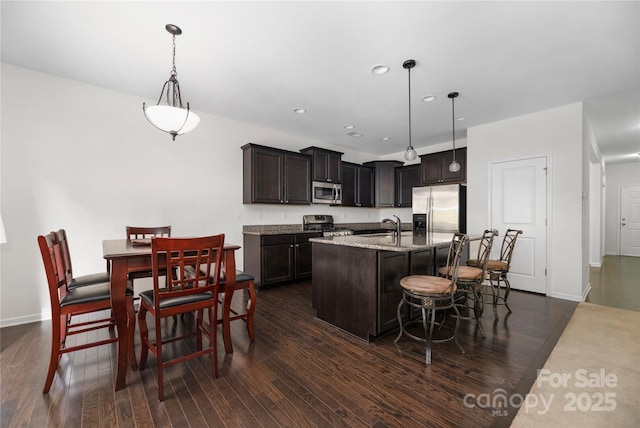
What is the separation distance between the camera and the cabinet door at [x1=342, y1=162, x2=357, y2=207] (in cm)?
591

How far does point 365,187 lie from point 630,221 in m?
7.78

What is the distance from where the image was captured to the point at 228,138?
14.5 ft

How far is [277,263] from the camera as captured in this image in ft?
14.3

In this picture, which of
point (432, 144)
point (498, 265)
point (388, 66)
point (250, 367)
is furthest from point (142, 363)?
Result: point (432, 144)

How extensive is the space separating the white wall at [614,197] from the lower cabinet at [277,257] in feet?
30.0

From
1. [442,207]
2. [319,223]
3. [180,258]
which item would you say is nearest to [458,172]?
[442,207]

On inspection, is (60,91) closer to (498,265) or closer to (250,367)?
(250,367)

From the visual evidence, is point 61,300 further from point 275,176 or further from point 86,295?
point 275,176

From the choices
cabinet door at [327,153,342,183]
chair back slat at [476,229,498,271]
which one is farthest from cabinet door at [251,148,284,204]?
chair back slat at [476,229,498,271]

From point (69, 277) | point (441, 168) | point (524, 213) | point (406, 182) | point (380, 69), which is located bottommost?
point (69, 277)

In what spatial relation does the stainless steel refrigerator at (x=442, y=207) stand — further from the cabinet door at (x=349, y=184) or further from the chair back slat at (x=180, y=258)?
the chair back slat at (x=180, y=258)

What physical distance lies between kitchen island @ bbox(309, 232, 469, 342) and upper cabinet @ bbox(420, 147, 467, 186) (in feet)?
8.89

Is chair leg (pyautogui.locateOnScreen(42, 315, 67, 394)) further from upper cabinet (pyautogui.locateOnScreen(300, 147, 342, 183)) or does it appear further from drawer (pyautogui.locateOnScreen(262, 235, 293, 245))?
upper cabinet (pyautogui.locateOnScreen(300, 147, 342, 183))

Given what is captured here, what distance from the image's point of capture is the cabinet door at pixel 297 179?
4.78m
